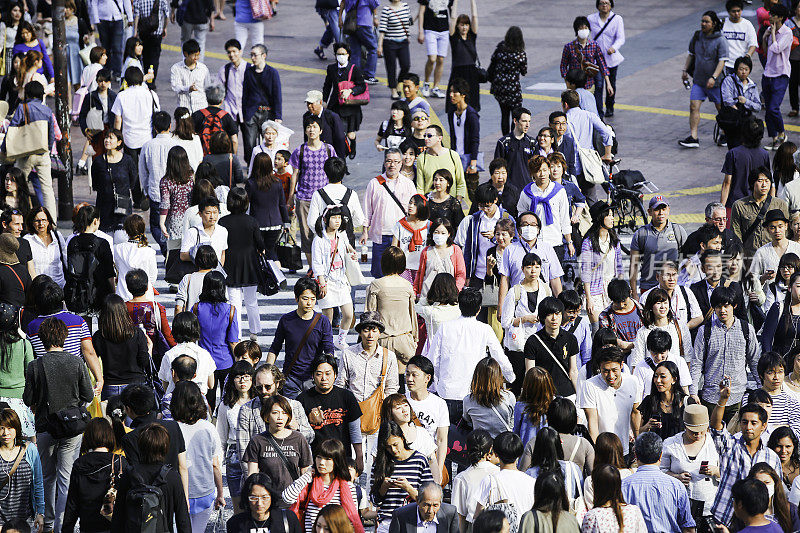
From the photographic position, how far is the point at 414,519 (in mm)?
7715

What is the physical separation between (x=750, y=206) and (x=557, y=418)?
5.37 metres

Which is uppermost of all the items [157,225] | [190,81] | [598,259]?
[190,81]

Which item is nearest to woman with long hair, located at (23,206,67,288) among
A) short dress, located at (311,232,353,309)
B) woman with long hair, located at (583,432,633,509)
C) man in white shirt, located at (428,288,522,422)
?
short dress, located at (311,232,353,309)

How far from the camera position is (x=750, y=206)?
13.0 m

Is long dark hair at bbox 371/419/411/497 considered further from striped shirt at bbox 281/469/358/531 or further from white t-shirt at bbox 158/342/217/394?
white t-shirt at bbox 158/342/217/394

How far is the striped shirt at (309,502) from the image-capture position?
7988 mm

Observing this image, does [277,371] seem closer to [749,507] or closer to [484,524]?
[484,524]

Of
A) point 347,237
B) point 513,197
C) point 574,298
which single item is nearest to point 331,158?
point 347,237

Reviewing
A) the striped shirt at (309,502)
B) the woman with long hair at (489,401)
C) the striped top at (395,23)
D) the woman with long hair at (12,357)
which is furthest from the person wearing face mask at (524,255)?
the striped top at (395,23)

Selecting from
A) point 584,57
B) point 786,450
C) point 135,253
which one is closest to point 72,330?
point 135,253

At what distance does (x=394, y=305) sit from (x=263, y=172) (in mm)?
2997

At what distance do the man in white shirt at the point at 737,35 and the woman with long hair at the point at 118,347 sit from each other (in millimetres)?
12048

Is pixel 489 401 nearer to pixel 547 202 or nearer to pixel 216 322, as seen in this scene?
pixel 216 322

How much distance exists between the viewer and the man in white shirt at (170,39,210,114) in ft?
55.0
